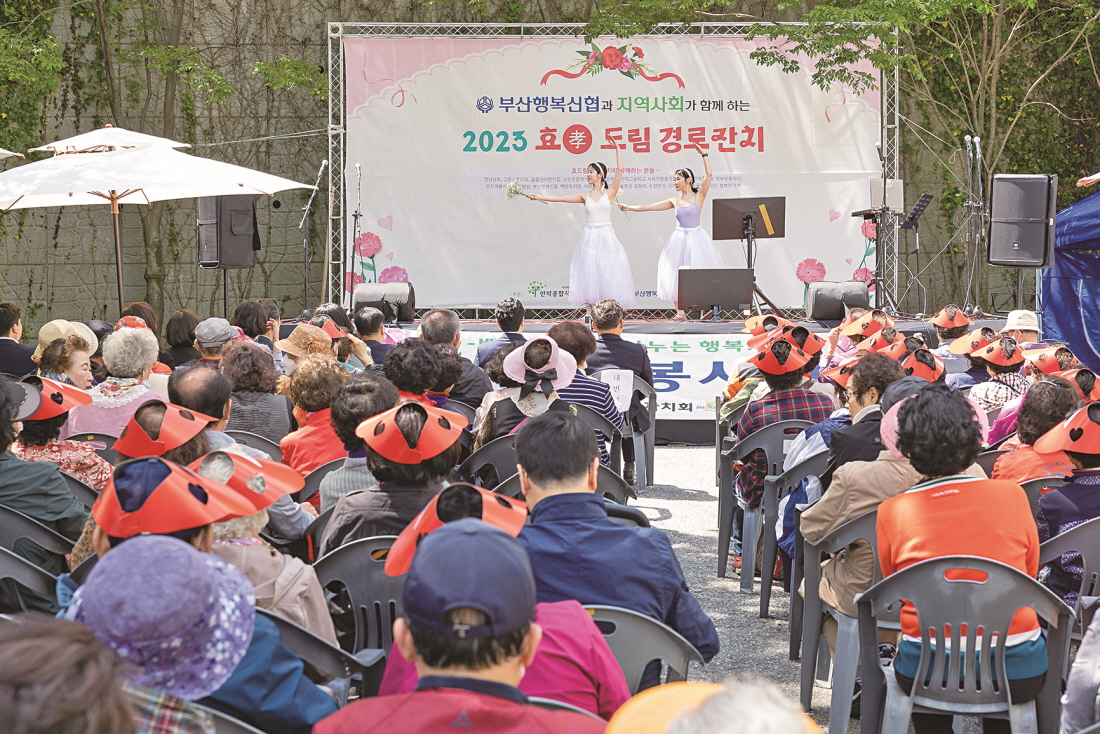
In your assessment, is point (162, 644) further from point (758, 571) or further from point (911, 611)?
point (758, 571)

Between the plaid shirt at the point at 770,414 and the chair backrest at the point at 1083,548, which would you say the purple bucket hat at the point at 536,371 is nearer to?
the plaid shirt at the point at 770,414

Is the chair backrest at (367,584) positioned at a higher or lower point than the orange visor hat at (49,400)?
lower

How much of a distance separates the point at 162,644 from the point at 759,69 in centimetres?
1136

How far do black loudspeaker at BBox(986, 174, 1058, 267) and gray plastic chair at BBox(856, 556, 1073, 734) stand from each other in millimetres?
7145

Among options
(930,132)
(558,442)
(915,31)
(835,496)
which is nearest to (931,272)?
(930,132)

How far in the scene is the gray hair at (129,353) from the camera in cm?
417

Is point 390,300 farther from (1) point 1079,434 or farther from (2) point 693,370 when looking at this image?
(1) point 1079,434

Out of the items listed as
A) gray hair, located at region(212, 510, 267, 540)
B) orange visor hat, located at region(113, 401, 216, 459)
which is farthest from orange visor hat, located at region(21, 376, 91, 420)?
gray hair, located at region(212, 510, 267, 540)

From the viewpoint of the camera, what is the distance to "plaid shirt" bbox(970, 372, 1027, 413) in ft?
15.4

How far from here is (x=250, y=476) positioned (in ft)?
7.10

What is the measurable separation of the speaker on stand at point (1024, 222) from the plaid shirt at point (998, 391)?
4.30m

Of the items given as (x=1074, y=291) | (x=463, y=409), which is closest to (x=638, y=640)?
(x=463, y=409)

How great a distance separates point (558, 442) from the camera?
87.2 inches

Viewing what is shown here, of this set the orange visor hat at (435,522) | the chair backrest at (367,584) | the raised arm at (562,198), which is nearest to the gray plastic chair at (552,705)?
the orange visor hat at (435,522)
